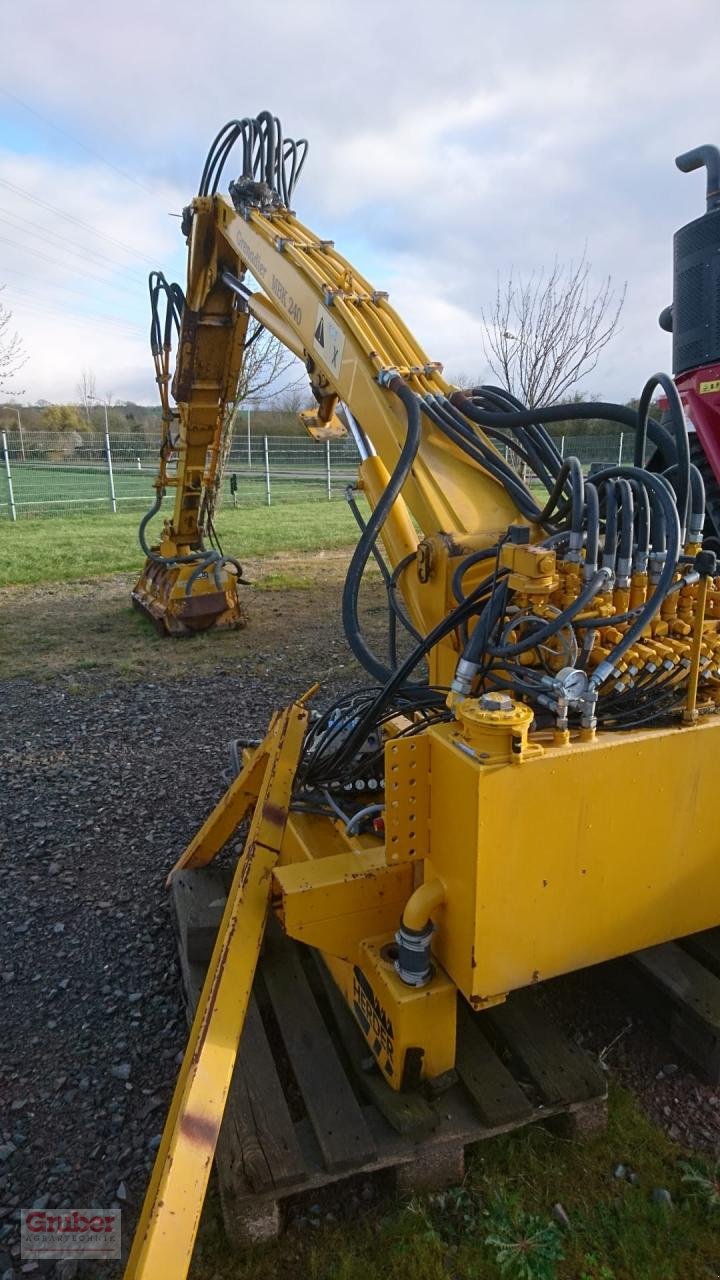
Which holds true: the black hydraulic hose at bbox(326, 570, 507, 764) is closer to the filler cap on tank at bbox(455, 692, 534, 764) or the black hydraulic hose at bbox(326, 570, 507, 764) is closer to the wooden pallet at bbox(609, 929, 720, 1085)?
the filler cap on tank at bbox(455, 692, 534, 764)

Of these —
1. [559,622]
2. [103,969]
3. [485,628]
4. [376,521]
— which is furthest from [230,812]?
[559,622]

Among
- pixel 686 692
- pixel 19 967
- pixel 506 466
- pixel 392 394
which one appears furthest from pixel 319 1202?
pixel 392 394

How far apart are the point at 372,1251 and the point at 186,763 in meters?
3.01

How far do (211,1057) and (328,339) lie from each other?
286 cm

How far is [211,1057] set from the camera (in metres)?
1.94

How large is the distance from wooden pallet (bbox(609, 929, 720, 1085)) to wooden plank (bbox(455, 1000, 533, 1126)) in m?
0.62

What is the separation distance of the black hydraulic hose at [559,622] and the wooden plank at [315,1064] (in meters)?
1.31

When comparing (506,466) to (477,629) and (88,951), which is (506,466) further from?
(88,951)

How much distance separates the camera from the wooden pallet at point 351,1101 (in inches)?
78.4

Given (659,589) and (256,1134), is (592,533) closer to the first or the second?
(659,589)

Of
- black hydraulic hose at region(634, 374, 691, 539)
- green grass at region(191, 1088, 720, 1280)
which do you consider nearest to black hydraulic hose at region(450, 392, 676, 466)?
black hydraulic hose at region(634, 374, 691, 539)

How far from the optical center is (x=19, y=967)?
9.96 ft

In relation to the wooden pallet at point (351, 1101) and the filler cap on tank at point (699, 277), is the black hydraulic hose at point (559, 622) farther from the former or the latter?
the filler cap on tank at point (699, 277)

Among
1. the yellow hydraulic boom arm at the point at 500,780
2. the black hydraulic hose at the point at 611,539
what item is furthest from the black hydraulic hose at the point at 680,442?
the black hydraulic hose at the point at 611,539
